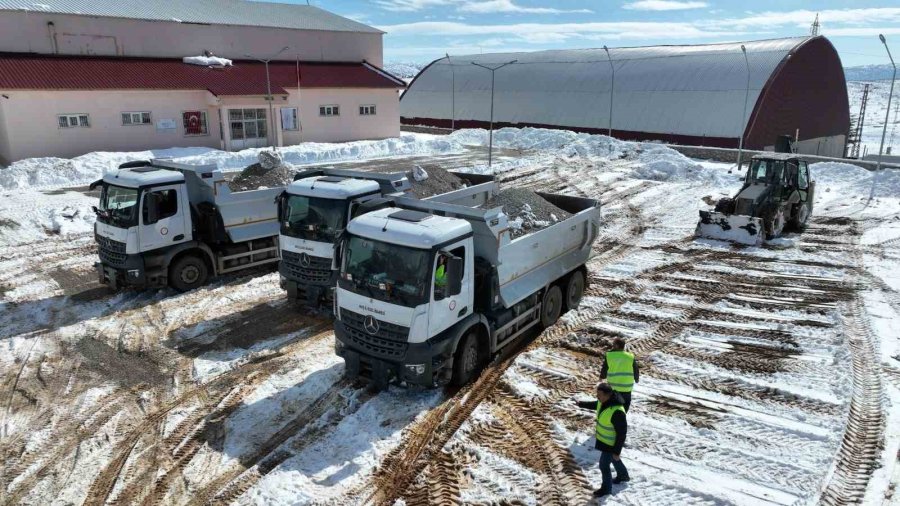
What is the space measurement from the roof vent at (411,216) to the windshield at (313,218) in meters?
2.79

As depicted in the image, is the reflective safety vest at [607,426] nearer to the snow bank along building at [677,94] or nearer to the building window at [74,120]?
the snow bank along building at [677,94]

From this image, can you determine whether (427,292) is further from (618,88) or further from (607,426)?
(618,88)

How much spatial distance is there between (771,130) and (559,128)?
1383 centimetres

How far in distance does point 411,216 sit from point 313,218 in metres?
3.46

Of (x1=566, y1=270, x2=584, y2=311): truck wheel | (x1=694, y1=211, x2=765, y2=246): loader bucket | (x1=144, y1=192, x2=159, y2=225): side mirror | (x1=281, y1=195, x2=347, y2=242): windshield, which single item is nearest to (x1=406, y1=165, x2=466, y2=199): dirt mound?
(x1=281, y1=195, x2=347, y2=242): windshield

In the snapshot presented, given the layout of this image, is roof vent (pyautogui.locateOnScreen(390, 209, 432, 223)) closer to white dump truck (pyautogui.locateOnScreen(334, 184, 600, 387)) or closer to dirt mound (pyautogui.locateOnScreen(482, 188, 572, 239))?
white dump truck (pyautogui.locateOnScreen(334, 184, 600, 387))

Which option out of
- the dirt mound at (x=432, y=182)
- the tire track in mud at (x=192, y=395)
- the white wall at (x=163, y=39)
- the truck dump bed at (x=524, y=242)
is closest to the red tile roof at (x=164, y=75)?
the white wall at (x=163, y=39)

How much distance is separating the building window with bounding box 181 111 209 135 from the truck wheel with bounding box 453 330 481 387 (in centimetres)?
2931

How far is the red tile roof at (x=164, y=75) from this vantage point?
29578 mm

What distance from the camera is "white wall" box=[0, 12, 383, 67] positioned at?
3139 cm

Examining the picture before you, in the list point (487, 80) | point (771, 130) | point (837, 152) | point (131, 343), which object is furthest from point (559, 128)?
point (131, 343)

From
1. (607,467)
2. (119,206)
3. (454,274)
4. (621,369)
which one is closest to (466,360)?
(454,274)

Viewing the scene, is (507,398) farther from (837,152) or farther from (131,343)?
(837,152)

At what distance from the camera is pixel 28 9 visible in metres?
31.0
